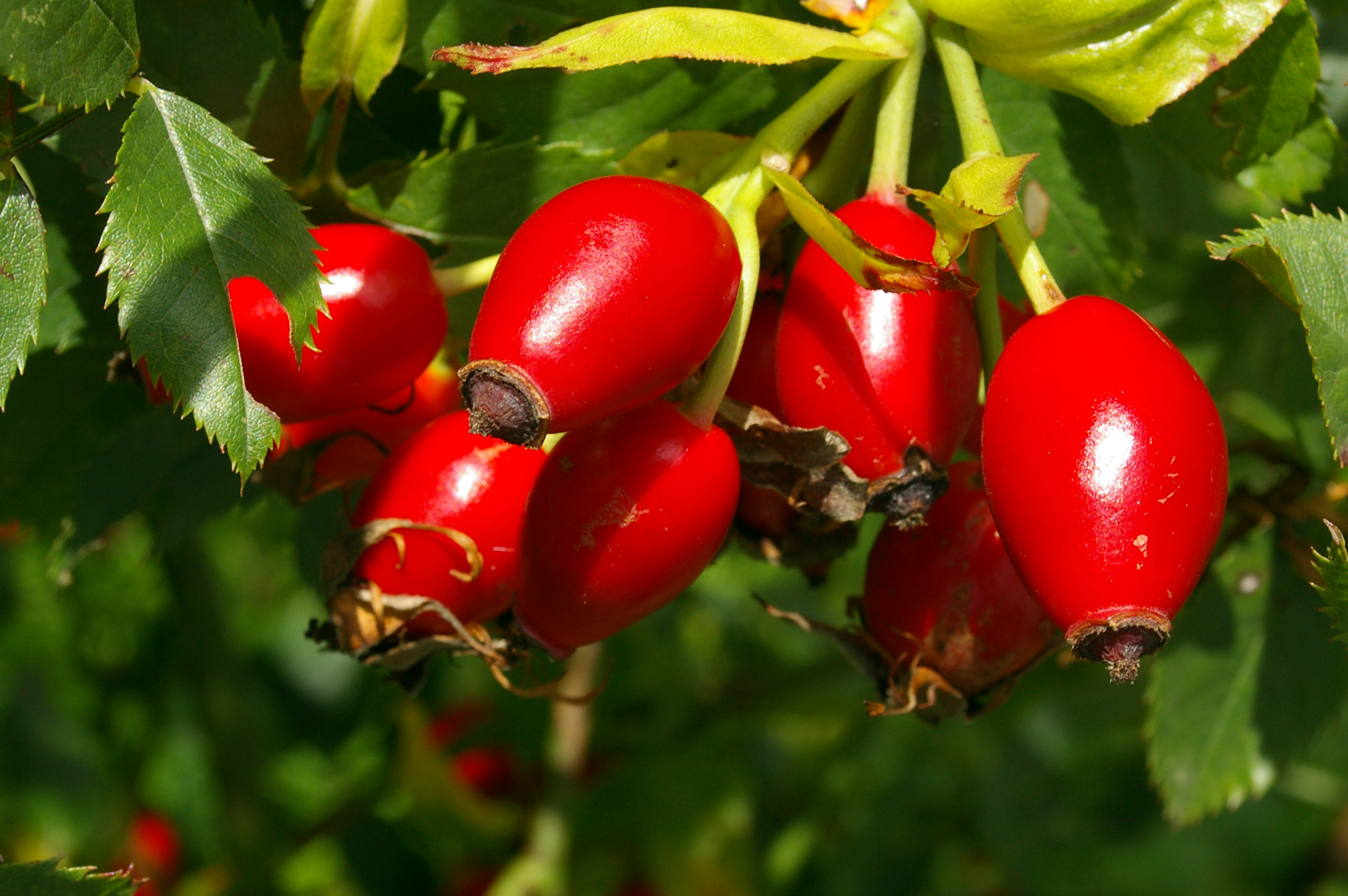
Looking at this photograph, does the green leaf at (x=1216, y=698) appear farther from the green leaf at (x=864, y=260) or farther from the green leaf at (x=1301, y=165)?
the green leaf at (x=864, y=260)

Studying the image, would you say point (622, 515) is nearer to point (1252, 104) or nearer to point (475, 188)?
point (475, 188)

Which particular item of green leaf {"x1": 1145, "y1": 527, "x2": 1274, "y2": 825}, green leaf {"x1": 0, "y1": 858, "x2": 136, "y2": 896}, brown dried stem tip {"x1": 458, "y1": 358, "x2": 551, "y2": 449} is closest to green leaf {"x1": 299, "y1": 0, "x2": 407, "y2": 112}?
brown dried stem tip {"x1": 458, "y1": 358, "x2": 551, "y2": 449}

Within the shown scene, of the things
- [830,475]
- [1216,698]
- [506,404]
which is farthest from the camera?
[1216,698]

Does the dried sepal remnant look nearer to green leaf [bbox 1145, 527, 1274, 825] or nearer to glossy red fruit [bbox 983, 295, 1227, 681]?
glossy red fruit [bbox 983, 295, 1227, 681]

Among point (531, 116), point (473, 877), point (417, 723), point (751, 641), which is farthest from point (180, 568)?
point (751, 641)

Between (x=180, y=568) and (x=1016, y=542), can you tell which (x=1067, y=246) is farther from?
(x=180, y=568)

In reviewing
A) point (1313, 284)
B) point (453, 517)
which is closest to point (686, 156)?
point (453, 517)
